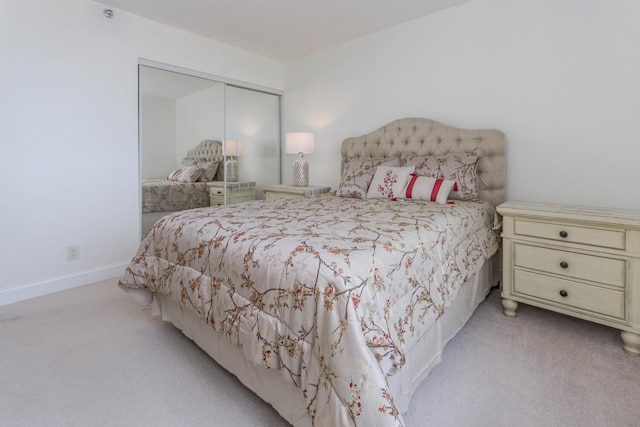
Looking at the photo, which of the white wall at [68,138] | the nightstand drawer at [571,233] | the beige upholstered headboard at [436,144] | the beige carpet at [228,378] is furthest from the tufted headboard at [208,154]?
the nightstand drawer at [571,233]

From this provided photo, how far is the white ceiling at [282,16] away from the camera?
284 centimetres

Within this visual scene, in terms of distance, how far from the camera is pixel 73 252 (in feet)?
9.32

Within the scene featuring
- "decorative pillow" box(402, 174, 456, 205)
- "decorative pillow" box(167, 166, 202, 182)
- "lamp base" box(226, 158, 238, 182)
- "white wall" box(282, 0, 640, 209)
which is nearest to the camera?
"white wall" box(282, 0, 640, 209)

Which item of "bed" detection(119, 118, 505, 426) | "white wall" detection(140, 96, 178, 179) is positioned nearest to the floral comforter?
"bed" detection(119, 118, 505, 426)

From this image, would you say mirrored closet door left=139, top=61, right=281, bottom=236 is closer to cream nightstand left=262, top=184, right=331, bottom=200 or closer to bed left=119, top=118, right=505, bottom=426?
cream nightstand left=262, top=184, right=331, bottom=200

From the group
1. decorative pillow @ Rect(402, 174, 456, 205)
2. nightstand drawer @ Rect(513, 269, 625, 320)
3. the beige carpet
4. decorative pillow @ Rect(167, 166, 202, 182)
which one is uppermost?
decorative pillow @ Rect(167, 166, 202, 182)

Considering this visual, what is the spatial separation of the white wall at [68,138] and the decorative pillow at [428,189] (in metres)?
2.58

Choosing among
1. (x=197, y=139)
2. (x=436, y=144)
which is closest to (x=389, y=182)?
(x=436, y=144)

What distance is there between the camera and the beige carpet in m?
1.35

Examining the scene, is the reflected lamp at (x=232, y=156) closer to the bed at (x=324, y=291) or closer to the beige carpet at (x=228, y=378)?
the bed at (x=324, y=291)

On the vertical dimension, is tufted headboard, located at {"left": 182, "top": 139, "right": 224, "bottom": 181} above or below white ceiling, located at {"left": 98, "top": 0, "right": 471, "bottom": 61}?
below

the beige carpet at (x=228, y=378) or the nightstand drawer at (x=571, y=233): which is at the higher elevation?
the nightstand drawer at (x=571, y=233)

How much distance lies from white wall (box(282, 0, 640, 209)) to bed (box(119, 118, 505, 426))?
0.71 meters

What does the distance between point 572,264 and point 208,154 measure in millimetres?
3448
